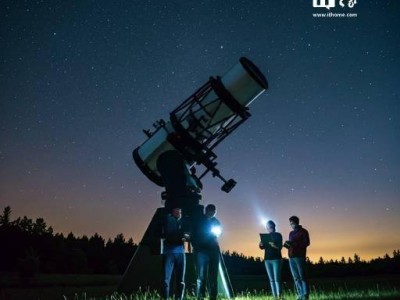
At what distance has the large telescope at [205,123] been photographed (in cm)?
977

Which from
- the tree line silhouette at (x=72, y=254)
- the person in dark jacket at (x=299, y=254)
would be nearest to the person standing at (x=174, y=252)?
the person in dark jacket at (x=299, y=254)

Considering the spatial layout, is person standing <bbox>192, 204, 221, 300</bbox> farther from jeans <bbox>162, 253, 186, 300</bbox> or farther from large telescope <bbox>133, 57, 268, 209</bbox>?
large telescope <bbox>133, 57, 268, 209</bbox>

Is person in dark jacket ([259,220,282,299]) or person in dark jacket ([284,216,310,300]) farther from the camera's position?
person in dark jacket ([259,220,282,299])

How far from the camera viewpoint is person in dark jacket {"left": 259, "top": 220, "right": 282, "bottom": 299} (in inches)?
365

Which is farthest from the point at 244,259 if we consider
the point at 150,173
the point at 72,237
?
the point at 150,173

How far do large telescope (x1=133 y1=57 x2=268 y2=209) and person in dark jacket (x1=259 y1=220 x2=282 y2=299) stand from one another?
6.24 feet

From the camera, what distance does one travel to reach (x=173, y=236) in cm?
820

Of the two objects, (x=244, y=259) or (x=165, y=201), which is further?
(x=244, y=259)

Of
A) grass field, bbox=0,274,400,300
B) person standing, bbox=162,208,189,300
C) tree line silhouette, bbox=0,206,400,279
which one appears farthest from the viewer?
tree line silhouette, bbox=0,206,400,279

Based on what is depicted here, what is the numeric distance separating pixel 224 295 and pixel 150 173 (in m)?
4.08

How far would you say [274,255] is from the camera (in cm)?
934

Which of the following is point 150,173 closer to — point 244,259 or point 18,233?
point 244,259

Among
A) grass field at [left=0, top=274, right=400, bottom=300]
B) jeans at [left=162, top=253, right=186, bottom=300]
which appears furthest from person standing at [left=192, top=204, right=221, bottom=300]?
grass field at [left=0, top=274, right=400, bottom=300]

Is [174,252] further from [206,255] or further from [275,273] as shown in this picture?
[275,273]
